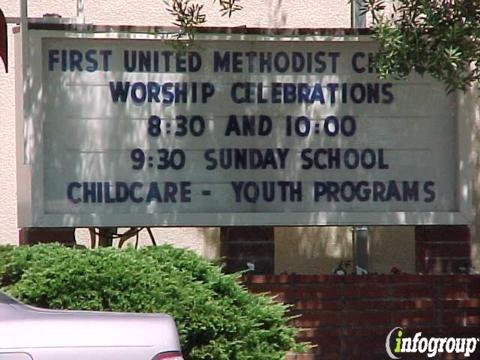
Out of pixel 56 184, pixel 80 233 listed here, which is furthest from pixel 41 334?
pixel 80 233

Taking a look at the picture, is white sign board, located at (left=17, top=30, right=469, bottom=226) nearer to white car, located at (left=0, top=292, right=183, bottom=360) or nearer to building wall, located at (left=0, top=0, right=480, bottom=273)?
building wall, located at (left=0, top=0, right=480, bottom=273)

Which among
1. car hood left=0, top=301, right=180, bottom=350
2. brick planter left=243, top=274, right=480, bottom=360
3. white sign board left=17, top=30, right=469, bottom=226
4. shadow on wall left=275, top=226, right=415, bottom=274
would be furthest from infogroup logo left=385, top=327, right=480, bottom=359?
car hood left=0, top=301, right=180, bottom=350

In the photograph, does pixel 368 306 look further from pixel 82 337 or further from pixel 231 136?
pixel 82 337

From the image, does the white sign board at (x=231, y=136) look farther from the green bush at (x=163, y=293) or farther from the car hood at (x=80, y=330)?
the car hood at (x=80, y=330)

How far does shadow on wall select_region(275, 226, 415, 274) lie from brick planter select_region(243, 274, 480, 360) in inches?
71.7

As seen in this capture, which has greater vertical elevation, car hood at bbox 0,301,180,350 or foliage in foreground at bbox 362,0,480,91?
foliage in foreground at bbox 362,0,480,91

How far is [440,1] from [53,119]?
10.8 ft

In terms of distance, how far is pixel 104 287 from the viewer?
858 cm

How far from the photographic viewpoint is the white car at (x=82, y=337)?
610 cm

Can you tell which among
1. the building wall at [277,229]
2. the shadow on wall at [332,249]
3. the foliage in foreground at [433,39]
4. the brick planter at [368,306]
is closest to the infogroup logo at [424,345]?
the brick planter at [368,306]

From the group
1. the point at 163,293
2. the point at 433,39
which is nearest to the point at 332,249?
the point at 433,39

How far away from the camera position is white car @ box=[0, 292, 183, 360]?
6.10 meters

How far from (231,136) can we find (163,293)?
8.53ft

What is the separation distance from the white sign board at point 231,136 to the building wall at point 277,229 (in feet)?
5.97
